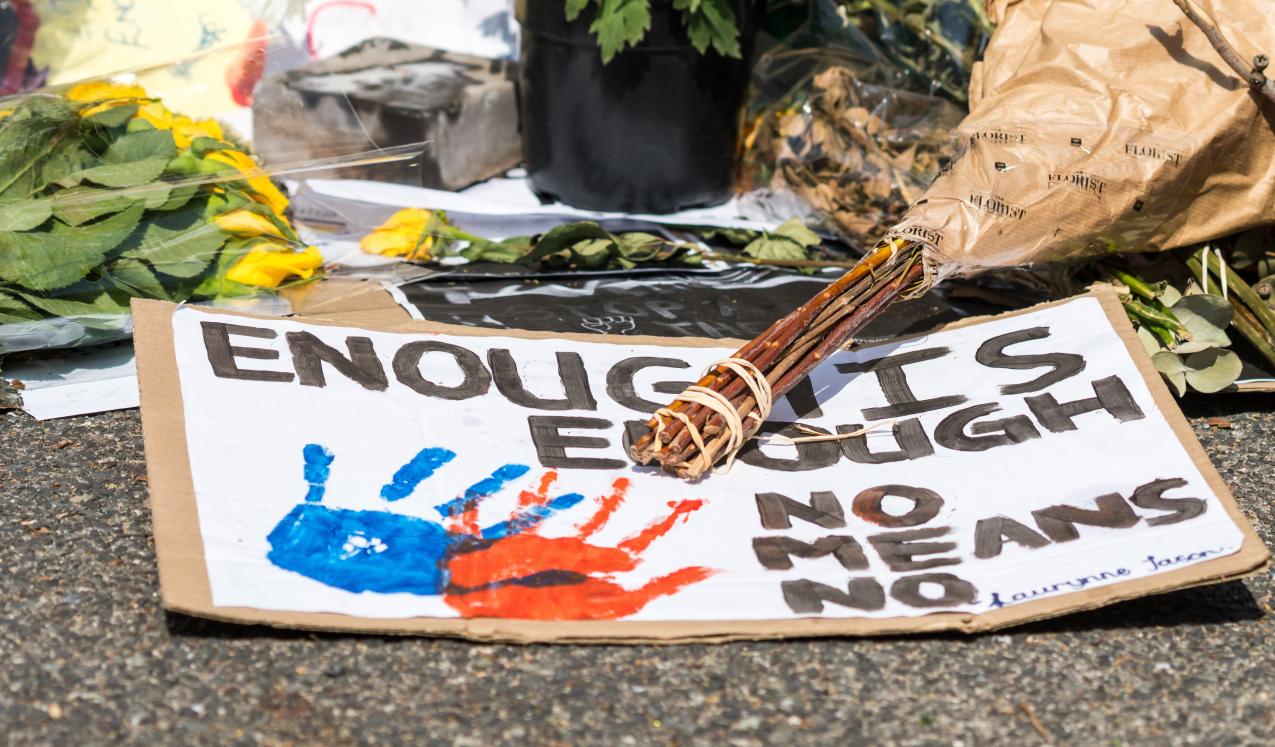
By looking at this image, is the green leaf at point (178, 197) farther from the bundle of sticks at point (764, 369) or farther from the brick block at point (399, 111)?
the bundle of sticks at point (764, 369)

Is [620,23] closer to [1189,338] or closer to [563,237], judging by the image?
[563,237]

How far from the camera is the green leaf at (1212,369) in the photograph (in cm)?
229

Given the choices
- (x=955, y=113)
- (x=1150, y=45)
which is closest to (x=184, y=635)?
(x=1150, y=45)

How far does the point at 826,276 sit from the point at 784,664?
1.47 meters

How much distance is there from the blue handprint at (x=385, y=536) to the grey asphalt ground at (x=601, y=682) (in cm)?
9

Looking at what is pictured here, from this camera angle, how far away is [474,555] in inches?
67.9

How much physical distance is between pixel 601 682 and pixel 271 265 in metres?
1.38

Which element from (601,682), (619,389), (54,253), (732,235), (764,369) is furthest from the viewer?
(732,235)

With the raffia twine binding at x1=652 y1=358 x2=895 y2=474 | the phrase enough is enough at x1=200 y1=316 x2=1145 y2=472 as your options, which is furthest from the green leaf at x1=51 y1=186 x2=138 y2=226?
the raffia twine binding at x1=652 y1=358 x2=895 y2=474

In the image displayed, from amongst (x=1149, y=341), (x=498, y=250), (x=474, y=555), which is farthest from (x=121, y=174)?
(x=1149, y=341)

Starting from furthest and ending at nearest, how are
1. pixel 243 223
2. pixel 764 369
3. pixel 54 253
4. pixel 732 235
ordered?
pixel 732 235 < pixel 243 223 < pixel 54 253 < pixel 764 369

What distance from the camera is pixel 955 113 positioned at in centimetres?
304

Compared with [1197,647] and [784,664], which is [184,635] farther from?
[1197,647]

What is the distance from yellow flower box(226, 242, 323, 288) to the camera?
8.25ft
